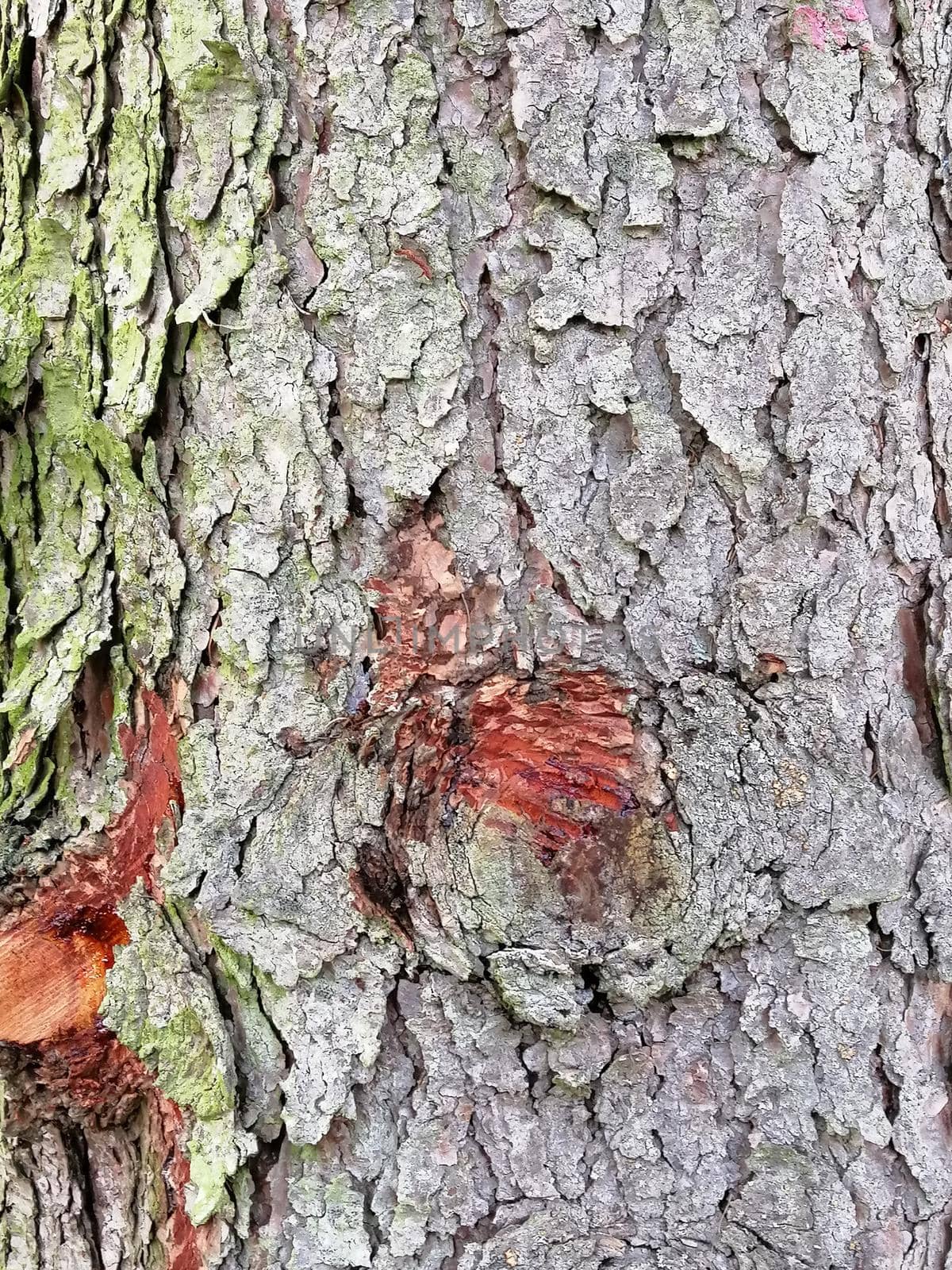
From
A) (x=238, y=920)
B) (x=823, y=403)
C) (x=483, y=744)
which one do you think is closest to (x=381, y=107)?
(x=823, y=403)

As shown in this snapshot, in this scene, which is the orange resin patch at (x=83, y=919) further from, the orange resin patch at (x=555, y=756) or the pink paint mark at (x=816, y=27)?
the pink paint mark at (x=816, y=27)

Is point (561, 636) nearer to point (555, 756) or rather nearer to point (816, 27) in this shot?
point (555, 756)

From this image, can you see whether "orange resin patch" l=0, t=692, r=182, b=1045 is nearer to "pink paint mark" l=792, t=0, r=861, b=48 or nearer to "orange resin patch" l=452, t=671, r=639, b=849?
"orange resin patch" l=452, t=671, r=639, b=849

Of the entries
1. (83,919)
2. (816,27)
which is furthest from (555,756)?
(816,27)

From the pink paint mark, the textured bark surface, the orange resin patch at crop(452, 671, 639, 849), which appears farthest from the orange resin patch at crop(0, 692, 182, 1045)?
the pink paint mark

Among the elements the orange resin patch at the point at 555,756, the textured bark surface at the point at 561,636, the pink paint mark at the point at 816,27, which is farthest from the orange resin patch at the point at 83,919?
the pink paint mark at the point at 816,27

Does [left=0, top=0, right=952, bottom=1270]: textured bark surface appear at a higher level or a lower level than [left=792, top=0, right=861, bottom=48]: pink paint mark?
lower

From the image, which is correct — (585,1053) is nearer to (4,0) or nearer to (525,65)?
(525,65)
